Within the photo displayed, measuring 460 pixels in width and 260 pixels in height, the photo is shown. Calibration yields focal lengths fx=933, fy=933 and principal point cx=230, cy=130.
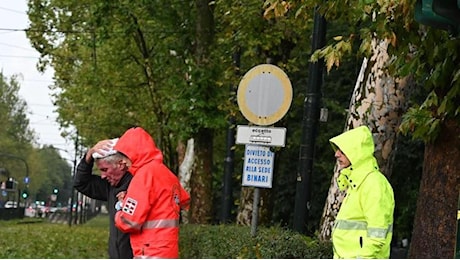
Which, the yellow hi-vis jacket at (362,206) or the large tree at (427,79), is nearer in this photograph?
the yellow hi-vis jacket at (362,206)

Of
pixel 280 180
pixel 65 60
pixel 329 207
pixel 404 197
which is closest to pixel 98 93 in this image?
pixel 65 60

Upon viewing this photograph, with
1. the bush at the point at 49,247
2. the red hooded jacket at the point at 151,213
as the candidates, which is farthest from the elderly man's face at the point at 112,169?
the bush at the point at 49,247

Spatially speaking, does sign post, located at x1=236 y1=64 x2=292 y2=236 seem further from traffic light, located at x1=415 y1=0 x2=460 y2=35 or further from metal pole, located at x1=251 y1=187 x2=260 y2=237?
traffic light, located at x1=415 y1=0 x2=460 y2=35

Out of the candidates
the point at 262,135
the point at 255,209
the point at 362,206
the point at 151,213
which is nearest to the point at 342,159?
the point at 362,206

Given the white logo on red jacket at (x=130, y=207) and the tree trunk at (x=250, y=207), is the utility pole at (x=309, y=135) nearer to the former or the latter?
the white logo on red jacket at (x=130, y=207)

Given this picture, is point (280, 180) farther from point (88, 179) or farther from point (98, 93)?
point (88, 179)

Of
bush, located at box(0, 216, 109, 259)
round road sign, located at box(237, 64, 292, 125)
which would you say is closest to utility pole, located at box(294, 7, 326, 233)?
round road sign, located at box(237, 64, 292, 125)

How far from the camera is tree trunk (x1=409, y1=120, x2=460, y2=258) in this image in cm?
875

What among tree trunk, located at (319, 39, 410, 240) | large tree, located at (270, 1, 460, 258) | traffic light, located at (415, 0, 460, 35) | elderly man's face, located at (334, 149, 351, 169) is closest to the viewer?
traffic light, located at (415, 0, 460, 35)

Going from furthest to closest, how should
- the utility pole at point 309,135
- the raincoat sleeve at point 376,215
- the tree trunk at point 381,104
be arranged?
the utility pole at point 309,135, the tree trunk at point 381,104, the raincoat sleeve at point 376,215

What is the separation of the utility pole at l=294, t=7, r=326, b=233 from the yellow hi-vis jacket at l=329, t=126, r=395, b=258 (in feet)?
18.4

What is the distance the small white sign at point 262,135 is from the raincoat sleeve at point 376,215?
4.06 m

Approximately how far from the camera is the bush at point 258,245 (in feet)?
32.0

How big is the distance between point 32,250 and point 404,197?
15256mm
